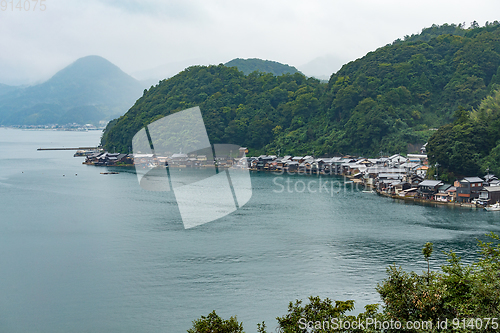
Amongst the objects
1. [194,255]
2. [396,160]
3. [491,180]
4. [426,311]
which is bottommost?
[194,255]

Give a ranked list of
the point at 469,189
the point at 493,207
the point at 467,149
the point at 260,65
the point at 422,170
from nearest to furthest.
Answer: the point at 493,207 → the point at 469,189 → the point at 467,149 → the point at 422,170 → the point at 260,65

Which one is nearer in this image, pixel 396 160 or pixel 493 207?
pixel 493 207

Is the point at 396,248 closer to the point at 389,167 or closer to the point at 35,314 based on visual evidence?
the point at 35,314

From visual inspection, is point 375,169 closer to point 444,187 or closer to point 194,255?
point 444,187

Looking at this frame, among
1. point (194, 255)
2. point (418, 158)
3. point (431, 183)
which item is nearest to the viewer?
point (194, 255)

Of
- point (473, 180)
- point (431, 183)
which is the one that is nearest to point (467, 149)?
point (473, 180)

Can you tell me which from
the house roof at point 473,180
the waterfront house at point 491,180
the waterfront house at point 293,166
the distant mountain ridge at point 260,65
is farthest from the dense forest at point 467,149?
the distant mountain ridge at point 260,65

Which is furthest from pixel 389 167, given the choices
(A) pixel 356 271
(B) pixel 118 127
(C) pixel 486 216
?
(B) pixel 118 127

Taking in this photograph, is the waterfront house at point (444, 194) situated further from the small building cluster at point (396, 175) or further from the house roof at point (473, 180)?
the house roof at point (473, 180)
